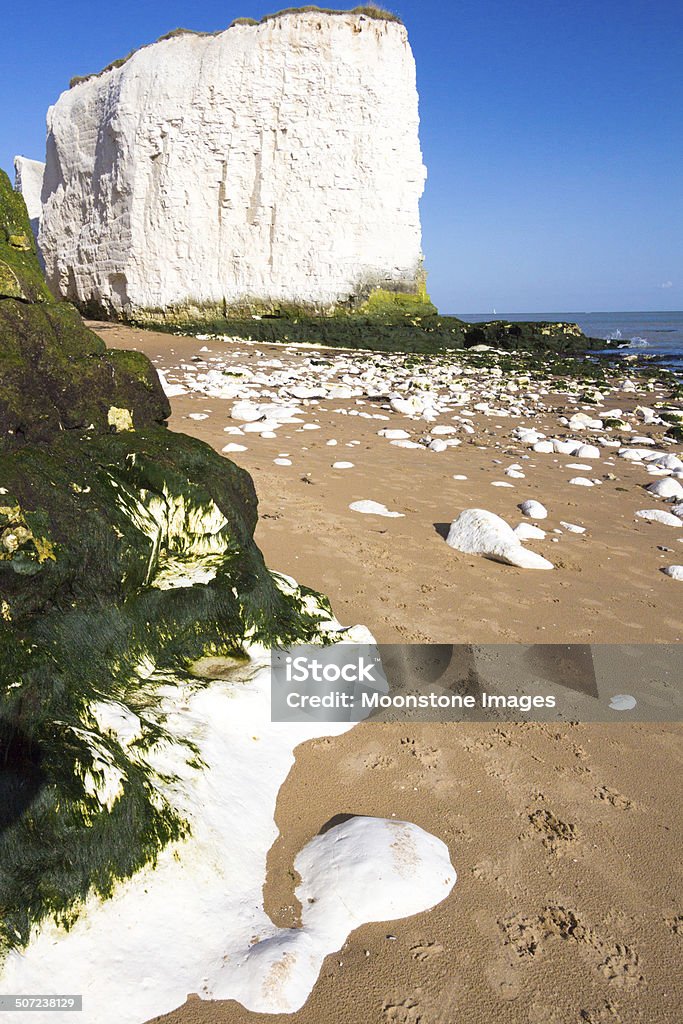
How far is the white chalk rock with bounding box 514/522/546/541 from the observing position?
427cm

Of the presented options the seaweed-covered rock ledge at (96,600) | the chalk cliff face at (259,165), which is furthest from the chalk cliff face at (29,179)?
the seaweed-covered rock ledge at (96,600)

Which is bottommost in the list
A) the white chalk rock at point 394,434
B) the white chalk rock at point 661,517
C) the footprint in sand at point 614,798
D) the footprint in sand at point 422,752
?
the footprint in sand at point 614,798

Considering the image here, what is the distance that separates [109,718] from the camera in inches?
74.8

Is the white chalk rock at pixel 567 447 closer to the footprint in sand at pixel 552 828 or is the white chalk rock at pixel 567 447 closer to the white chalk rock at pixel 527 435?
the white chalk rock at pixel 527 435

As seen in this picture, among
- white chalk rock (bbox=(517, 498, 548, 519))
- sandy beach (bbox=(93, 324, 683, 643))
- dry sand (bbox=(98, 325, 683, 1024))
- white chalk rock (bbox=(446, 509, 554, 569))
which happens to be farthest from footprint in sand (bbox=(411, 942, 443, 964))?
white chalk rock (bbox=(517, 498, 548, 519))

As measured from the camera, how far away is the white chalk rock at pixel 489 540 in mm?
3826

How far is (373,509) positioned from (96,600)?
2.57 meters

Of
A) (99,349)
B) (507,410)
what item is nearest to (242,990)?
(99,349)

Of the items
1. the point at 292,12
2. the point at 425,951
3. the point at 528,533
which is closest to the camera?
the point at 425,951

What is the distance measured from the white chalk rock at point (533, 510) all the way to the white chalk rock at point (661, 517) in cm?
72

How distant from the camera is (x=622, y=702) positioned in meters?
2.68

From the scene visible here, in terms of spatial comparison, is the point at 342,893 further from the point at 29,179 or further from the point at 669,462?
the point at 29,179

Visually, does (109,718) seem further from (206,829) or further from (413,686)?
(413,686)

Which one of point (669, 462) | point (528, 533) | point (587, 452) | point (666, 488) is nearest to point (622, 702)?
point (528, 533)
